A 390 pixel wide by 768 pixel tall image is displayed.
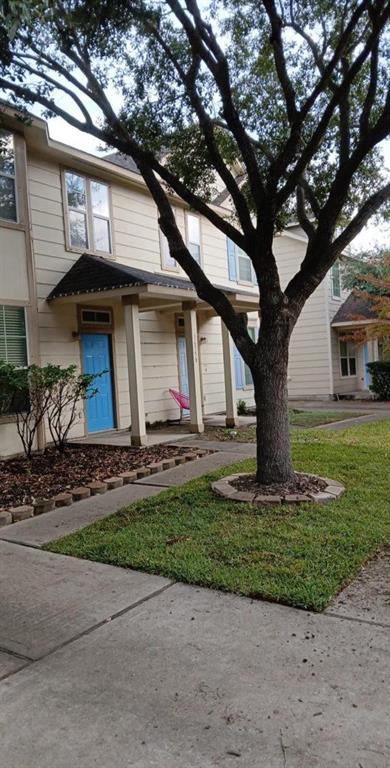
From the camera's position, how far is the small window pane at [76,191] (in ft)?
33.0

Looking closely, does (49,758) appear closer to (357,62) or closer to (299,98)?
(357,62)

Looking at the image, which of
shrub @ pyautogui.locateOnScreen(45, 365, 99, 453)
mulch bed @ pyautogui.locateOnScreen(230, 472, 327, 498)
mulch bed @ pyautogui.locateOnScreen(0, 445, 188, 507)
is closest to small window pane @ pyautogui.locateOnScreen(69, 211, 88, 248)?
shrub @ pyautogui.locateOnScreen(45, 365, 99, 453)

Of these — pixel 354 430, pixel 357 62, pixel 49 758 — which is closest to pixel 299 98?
pixel 357 62

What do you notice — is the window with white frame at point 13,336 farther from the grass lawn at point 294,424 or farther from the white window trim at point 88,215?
the grass lawn at point 294,424

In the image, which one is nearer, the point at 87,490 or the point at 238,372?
the point at 87,490

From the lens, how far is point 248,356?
19.3 ft

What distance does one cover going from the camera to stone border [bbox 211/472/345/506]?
17.3ft

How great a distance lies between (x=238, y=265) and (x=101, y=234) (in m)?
5.38

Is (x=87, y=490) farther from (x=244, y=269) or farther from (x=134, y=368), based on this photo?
(x=244, y=269)

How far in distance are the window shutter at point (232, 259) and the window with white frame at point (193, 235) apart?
136 centimetres

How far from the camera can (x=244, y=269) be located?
15562 mm

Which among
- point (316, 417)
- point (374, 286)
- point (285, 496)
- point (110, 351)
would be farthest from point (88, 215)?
point (374, 286)

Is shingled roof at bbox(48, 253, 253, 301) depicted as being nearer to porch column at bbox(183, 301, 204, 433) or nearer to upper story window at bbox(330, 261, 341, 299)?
porch column at bbox(183, 301, 204, 433)

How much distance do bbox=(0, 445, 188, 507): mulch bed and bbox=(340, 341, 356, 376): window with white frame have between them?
482 inches
